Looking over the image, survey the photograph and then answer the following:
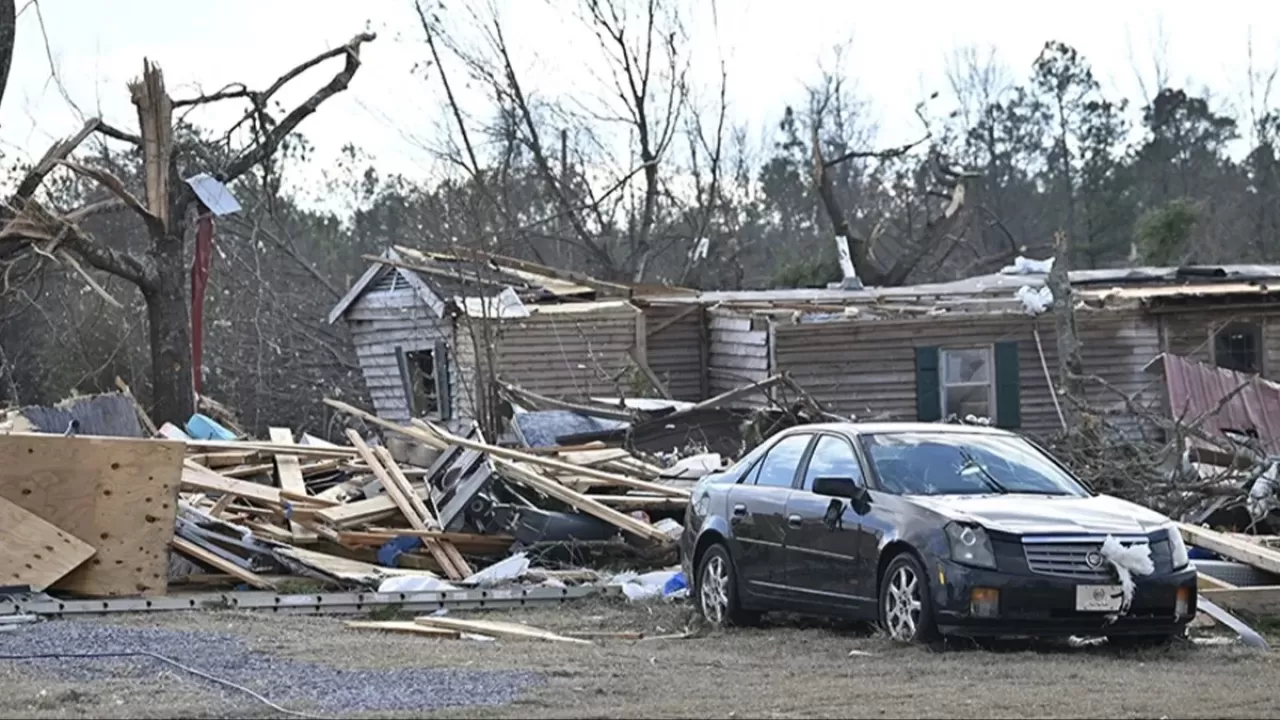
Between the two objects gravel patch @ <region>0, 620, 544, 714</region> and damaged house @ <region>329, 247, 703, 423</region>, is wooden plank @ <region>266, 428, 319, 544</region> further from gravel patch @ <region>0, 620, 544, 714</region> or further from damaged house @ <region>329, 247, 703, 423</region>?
damaged house @ <region>329, 247, 703, 423</region>

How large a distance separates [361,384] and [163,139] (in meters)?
14.5

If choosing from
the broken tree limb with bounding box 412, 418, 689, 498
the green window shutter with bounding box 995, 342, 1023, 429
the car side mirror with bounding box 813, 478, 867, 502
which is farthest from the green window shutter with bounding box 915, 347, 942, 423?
the car side mirror with bounding box 813, 478, 867, 502

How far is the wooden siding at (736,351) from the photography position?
30062 millimetres

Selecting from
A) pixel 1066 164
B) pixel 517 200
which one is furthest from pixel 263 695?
pixel 1066 164

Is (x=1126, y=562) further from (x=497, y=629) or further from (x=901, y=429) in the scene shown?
(x=497, y=629)

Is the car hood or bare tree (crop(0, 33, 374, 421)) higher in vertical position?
bare tree (crop(0, 33, 374, 421))

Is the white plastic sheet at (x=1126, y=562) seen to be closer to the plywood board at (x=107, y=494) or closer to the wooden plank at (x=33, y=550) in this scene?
the plywood board at (x=107, y=494)

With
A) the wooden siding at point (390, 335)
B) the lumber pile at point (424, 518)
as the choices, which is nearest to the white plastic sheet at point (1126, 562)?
the lumber pile at point (424, 518)

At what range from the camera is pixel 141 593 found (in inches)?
594

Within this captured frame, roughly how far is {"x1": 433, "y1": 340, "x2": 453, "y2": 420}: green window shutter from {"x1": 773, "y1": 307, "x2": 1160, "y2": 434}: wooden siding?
670cm

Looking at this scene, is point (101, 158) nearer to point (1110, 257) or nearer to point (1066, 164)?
point (1110, 257)

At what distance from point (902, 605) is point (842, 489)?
36.7 inches

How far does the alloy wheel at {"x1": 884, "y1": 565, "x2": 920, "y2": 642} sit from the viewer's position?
448 inches

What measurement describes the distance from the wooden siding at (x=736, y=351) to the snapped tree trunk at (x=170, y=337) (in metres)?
9.13
